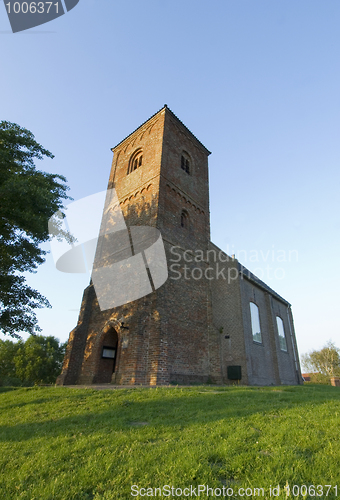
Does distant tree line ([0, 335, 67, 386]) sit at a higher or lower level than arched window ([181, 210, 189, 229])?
lower

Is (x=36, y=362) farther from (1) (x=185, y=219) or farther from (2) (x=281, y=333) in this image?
(1) (x=185, y=219)

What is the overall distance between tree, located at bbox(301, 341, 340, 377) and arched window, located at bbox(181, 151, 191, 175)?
152 ft

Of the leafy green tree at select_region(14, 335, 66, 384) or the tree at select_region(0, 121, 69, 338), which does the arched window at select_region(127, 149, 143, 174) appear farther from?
the leafy green tree at select_region(14, 335, 66, 384)

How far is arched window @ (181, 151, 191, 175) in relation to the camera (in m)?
19.3

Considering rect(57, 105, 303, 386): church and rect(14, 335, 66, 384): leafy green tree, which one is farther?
rect(14, 335, 66, 384): leafy green tree

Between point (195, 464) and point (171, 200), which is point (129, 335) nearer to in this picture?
point (171, 200)

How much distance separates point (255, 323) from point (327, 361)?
41351 millimetres

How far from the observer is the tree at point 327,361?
1882 inches

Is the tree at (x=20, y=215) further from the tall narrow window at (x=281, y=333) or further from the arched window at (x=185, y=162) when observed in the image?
the tall narrow window at (x=281, y=333)

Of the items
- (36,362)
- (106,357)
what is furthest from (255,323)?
(36,362)

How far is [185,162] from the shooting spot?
1966 centimetres

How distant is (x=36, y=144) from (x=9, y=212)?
336 centimetres

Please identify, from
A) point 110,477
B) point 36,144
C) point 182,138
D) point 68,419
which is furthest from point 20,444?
point 182,138

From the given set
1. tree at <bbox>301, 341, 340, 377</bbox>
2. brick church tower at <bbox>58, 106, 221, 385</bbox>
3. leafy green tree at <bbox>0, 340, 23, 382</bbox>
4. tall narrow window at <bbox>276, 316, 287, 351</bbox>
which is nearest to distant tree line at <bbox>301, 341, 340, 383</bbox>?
tree at <bbox>301, 341, 340, 377</bbox>
